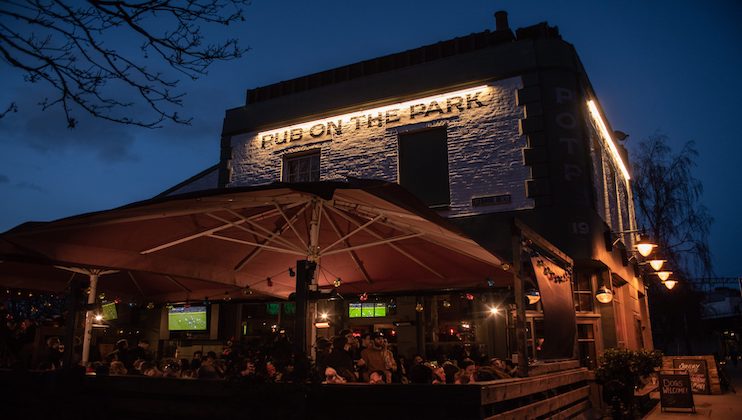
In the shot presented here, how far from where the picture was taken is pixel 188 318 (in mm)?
17656

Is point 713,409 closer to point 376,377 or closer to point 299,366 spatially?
point 376,377

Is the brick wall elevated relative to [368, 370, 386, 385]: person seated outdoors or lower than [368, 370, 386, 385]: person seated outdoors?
elevated

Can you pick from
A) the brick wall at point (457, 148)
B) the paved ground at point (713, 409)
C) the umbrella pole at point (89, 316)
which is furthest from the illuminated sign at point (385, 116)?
the paved ground at point (713, 409)

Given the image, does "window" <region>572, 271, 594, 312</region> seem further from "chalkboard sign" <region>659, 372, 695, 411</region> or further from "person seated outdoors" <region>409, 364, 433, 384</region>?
"person seated outdoors" <region>409, 364, 433, 384</region>

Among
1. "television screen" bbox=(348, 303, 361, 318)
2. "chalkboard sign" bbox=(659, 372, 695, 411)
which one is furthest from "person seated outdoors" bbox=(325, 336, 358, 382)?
"chalkboard sign" bbox=(659, 372, 695, 411)

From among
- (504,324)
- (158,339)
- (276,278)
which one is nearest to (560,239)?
(504,324)

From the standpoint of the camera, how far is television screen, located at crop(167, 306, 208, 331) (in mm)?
17484

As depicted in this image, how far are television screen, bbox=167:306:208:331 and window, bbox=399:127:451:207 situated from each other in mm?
7993

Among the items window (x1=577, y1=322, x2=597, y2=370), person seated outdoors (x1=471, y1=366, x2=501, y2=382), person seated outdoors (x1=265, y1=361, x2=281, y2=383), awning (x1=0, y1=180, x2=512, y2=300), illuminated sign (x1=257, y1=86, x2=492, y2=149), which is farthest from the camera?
illuminated sign (x1=257, y1=86, x2=492, y2=149)

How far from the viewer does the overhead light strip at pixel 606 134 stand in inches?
579

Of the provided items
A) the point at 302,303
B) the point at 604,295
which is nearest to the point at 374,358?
the point at 302,303

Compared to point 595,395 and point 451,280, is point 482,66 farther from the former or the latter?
point 595,395

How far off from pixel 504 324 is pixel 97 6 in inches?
442

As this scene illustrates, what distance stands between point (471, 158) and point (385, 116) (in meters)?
2.65
